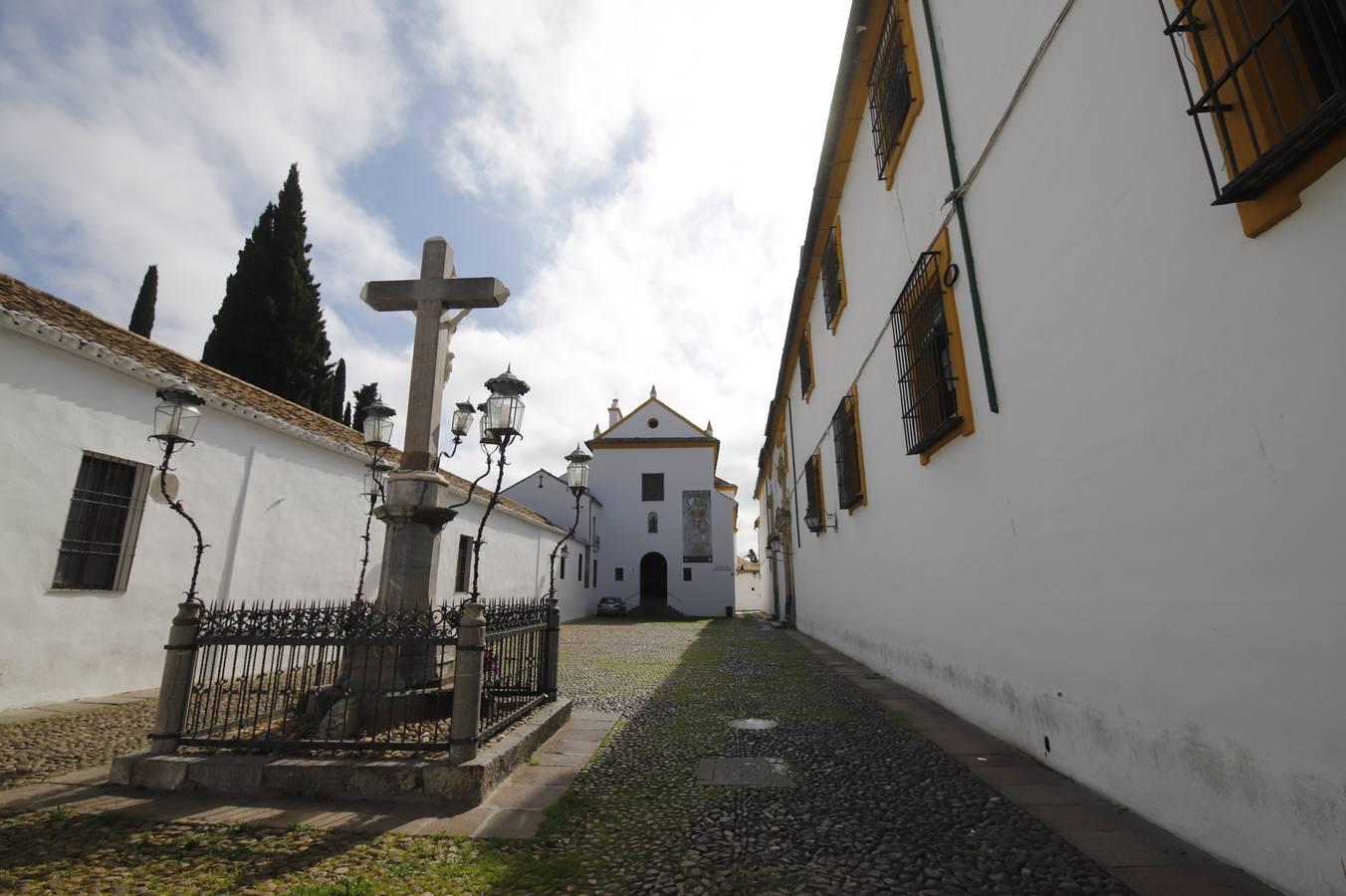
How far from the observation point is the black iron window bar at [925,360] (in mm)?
4840

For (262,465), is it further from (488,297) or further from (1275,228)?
(1275,228)

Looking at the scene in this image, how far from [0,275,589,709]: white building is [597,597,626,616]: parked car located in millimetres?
16751

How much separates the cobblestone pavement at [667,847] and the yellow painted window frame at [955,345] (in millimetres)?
2315

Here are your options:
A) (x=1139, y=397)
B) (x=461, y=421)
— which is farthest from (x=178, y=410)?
(x=1139, y=397)

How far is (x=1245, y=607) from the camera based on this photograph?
2.15 metres

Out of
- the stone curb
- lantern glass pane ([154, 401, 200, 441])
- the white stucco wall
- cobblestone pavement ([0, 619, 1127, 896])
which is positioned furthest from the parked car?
the stone curb

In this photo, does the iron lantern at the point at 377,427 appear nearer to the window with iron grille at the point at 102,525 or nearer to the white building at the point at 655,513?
the window with iron grille at the point at 102,525

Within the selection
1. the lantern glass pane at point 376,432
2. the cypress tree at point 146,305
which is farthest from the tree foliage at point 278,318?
the lantern glass pane at point 376,432

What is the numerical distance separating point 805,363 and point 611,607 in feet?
55.5

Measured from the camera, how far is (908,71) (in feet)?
17.6

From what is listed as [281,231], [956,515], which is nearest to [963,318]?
[956,515]

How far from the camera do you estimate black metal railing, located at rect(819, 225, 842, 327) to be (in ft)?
28.1

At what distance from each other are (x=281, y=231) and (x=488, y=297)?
20.7 meters

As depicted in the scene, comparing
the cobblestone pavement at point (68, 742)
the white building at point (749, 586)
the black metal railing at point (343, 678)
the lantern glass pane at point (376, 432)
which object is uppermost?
the lantern glass pane at point (376, 432)
